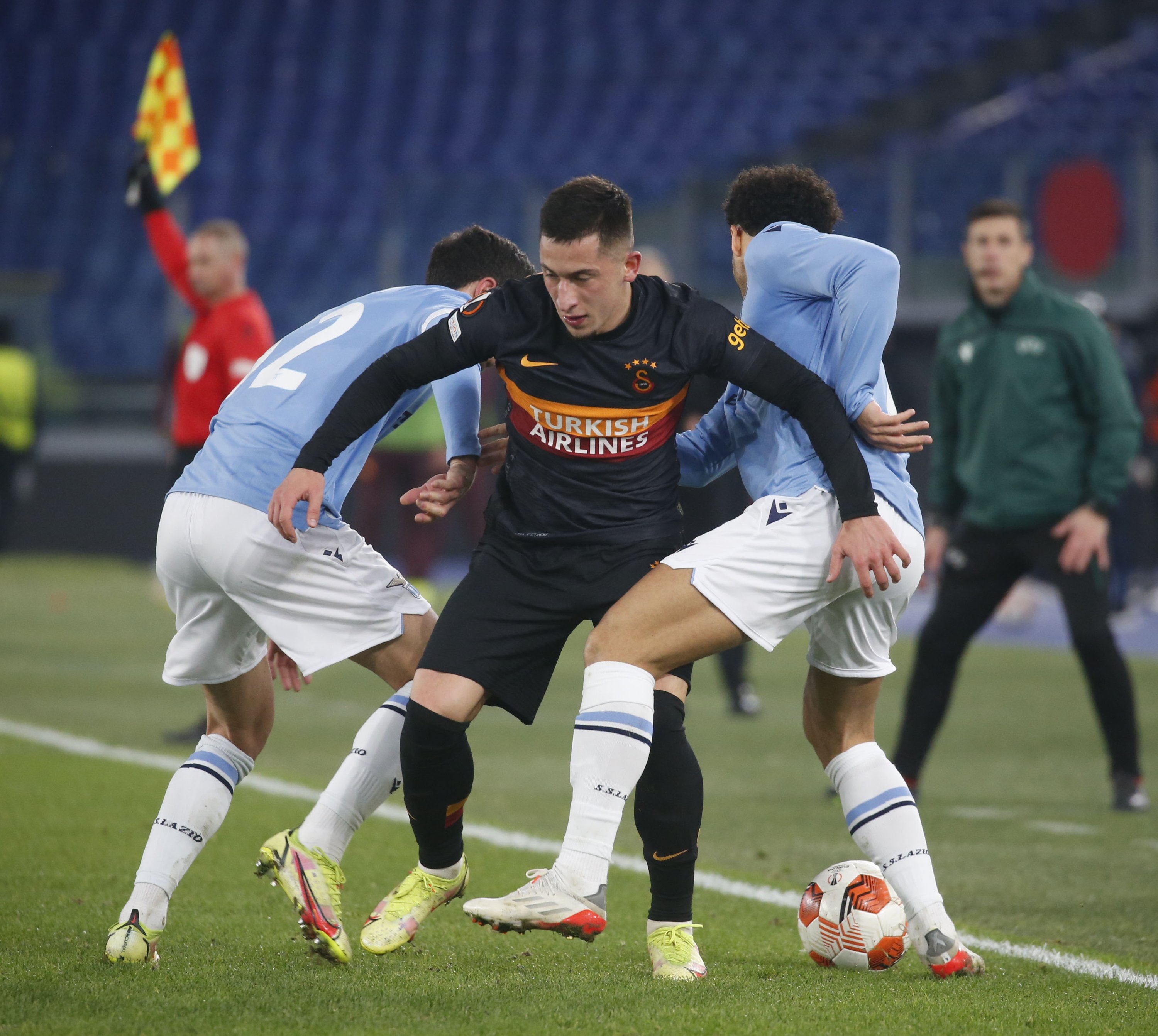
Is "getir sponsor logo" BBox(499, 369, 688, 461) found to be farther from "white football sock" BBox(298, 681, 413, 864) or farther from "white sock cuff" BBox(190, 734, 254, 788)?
"white sock cuff" BBox(190, 734, 254, 788)

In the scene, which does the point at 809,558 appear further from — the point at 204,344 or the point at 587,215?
the point at 204,344

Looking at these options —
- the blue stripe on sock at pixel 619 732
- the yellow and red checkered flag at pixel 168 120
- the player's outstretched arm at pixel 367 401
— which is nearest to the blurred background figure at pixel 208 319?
the yellow and red checkered flag at pixel 168 120

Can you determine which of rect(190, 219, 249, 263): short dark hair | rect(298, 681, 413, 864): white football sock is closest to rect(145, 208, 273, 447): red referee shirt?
rect(190, 219, 249, 263): short dark hair

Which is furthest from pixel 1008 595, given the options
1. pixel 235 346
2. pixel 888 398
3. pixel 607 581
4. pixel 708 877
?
pixel 235 346

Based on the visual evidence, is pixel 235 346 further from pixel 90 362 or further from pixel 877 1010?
pixel 90 362

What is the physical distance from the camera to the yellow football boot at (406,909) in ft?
11.2

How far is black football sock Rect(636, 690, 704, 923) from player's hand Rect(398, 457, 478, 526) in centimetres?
69

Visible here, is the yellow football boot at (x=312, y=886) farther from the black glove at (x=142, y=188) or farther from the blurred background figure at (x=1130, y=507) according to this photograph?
the blurred background figure at (x=1130, y=507)

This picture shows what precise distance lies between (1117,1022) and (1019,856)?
1.98m

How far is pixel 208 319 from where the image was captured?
654cm

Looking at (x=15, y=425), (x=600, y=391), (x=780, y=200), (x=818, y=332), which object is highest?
(x=780, y=200)

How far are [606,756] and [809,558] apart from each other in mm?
583

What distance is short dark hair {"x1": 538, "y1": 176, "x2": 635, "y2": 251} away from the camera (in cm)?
310

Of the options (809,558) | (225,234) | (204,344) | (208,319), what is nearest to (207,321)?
(208,319)
